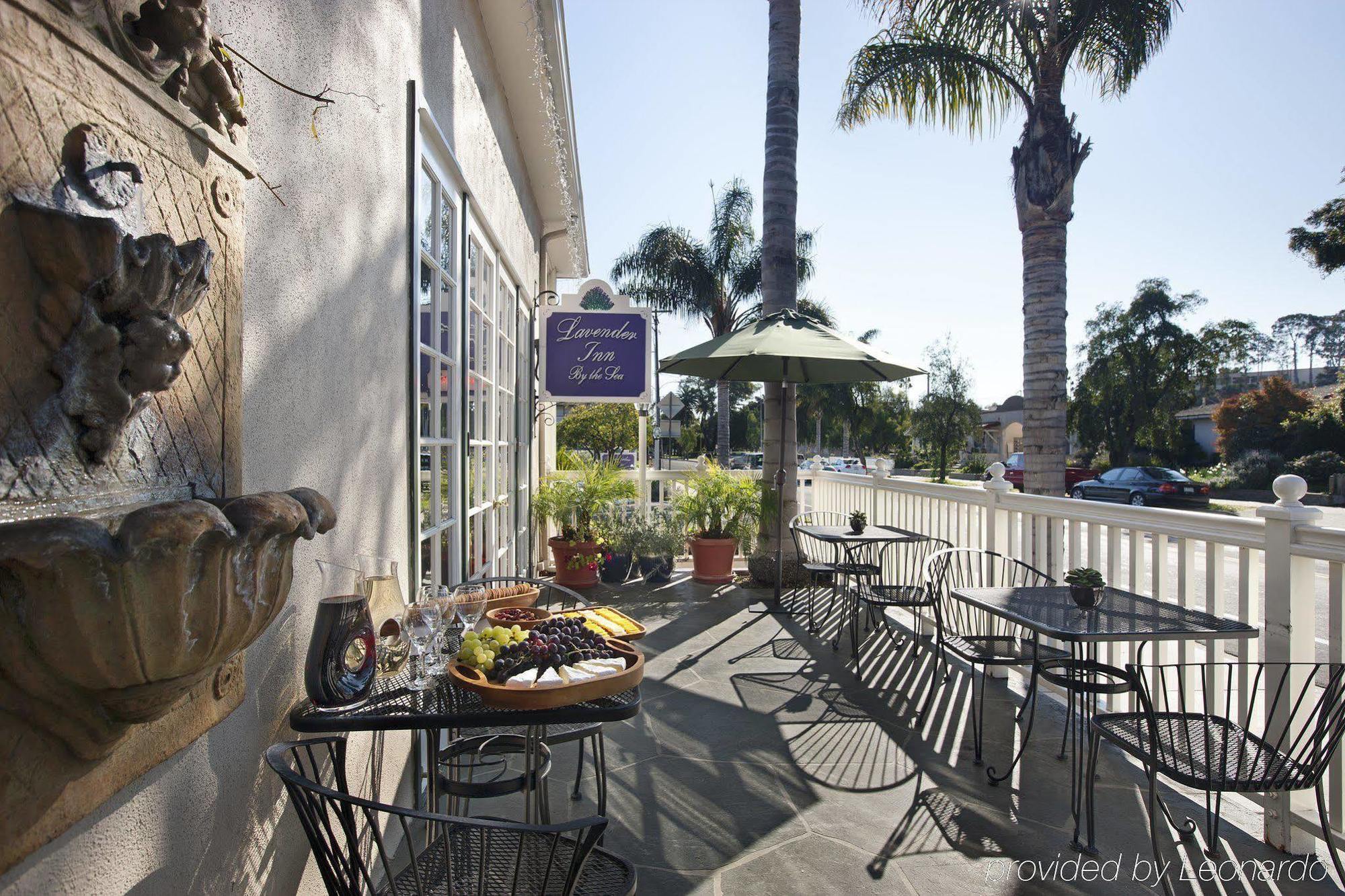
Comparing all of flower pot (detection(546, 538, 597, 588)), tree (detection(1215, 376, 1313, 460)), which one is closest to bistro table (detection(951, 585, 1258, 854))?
flower pot (detection(546, 538, 597, 588))

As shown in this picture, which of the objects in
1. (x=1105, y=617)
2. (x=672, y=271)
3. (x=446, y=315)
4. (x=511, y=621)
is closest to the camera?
(x=511, y=621)

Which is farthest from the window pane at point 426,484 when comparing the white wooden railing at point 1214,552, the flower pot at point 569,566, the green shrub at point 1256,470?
the green shrub at point 1256,470

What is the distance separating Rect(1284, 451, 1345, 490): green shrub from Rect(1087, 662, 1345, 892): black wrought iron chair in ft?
82.8

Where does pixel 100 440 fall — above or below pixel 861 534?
above

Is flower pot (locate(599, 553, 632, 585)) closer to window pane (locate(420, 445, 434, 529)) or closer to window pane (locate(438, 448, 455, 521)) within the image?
window pane (locate(438, 448, 455, 521))

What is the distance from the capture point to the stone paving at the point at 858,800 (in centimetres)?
253

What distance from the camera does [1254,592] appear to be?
118 inches

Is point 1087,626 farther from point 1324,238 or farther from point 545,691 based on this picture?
point 1324,238

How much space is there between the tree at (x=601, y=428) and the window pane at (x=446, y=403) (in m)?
20.0

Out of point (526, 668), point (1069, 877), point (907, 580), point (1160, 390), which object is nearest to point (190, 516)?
point (526, 668)

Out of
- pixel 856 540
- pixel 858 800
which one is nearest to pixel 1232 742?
pixel 858 800

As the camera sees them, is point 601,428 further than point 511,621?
Yes

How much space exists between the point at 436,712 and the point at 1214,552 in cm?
321

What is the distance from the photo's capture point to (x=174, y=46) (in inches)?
43.6
